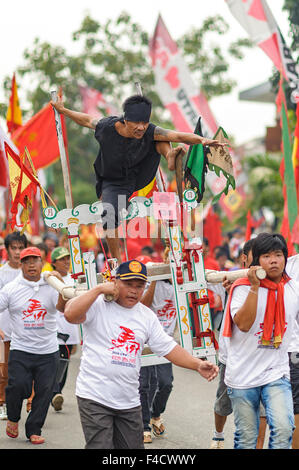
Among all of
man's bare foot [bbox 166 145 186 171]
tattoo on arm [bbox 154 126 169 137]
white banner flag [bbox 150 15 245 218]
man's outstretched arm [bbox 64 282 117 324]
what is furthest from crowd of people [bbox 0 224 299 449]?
white banner flag [bbox 150 15 245 218]

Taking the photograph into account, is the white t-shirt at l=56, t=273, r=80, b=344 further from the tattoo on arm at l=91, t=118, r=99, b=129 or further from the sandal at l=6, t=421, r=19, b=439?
the tattoo on arm at l=91, t=118, r=99, b=129

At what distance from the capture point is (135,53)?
3100cm

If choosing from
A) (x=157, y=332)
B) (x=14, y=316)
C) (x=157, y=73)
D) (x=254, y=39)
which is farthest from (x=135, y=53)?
(x=157, y=332)

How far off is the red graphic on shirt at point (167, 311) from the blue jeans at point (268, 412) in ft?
7.91

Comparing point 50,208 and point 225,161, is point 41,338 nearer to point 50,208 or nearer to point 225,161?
point 50,208

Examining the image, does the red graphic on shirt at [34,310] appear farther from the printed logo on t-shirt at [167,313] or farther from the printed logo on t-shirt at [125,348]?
the printed logo on t-shirt at [125,348]

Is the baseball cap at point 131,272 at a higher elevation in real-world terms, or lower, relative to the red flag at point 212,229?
lower

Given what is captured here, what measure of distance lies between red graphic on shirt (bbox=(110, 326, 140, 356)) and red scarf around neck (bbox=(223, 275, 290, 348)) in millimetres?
640

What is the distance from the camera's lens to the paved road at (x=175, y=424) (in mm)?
6977

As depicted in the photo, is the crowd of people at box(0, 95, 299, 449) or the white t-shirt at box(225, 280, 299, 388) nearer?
the crowd of people at box(0, 95, 299, 449)

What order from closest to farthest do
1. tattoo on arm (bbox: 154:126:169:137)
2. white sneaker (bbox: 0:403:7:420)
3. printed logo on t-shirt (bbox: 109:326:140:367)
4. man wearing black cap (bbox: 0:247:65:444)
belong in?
printed logo on t-shirt (bbox: 109:326:140:367)
tattoo on arm (bbox: 154:126:169:137)
man wearing black cap (bbox: 0:247:65:444)
white sneaker (bbox: 0:403:7:420)

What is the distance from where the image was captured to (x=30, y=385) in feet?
23.5

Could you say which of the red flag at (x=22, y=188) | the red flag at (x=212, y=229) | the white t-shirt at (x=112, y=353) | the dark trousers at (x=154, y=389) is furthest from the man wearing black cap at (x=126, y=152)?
the red flag at (x=212, y=229)

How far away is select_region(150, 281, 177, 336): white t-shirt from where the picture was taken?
284 inches
